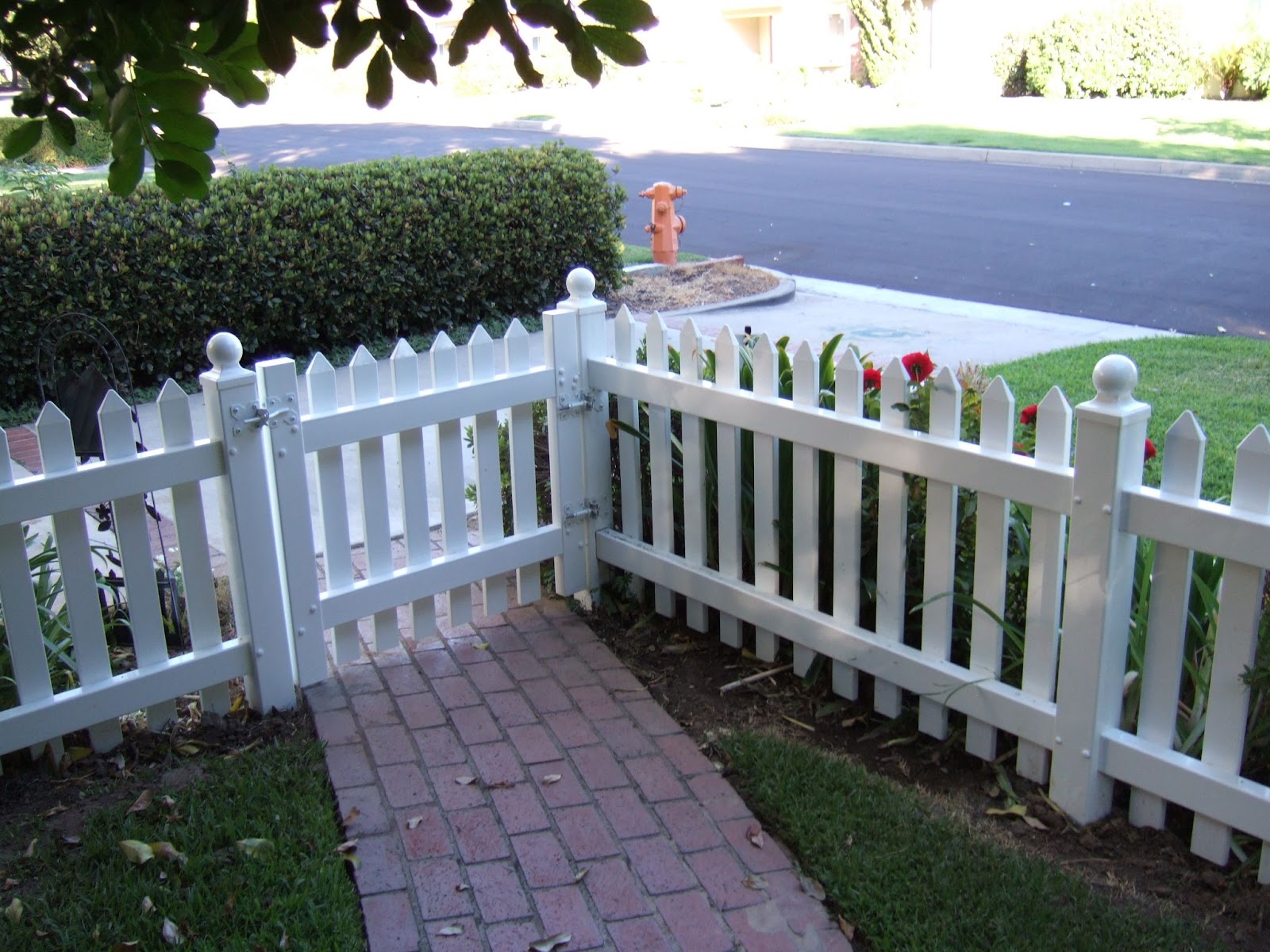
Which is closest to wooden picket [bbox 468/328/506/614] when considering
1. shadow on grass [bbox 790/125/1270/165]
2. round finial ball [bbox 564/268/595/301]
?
round finial ball [bbox 564/268/595/301]

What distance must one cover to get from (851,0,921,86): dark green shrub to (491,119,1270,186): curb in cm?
1048

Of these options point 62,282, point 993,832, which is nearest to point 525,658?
point 993,832

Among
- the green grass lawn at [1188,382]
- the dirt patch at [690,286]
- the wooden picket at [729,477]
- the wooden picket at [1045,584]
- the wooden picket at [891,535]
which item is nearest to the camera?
the wooden picket at [1045,584]

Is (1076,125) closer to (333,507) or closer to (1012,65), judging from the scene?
(1012,65)

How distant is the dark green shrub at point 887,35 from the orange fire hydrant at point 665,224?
23269 mm

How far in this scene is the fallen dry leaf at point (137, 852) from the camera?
323 cm

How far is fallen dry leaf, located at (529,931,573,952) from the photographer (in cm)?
295

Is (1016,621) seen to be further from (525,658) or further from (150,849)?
(150,849)

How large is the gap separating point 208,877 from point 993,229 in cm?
1245

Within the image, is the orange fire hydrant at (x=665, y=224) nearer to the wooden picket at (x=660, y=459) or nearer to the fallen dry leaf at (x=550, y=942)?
the wooden picket at (x=660, y=459)

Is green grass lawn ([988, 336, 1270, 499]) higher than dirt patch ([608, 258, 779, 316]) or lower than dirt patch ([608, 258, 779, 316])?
lower

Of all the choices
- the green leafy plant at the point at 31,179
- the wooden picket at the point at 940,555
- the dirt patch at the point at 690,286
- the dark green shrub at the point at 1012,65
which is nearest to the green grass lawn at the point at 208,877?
the wooden picket at the point at 940,555

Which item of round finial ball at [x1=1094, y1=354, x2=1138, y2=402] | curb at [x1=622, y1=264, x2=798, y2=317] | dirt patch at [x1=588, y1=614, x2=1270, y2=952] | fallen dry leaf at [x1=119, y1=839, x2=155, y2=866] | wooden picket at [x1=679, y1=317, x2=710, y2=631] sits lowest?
dirt patch at [x1=588, y1=614, x2=1270, y2=952]

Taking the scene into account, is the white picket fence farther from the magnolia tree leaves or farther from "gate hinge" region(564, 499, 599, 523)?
the magnolia tree leaves
